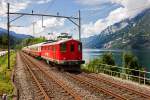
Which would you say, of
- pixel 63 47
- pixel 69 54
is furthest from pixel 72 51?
pixel 63 47

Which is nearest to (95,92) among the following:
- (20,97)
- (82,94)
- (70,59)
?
(82,94)

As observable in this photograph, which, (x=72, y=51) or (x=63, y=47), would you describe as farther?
(x=72, y=51)

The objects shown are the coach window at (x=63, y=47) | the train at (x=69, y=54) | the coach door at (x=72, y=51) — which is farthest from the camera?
the coach door at (x=72, y=51)

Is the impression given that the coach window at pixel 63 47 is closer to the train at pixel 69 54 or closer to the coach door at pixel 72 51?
the train at pixel 69 54

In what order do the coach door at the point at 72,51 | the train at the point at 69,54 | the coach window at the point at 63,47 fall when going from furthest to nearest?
the coach door at the point at 72,51 < the coach window at the point at 63,47 < the train at the point at 69,54

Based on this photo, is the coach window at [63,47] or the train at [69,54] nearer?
the train at [69,54]

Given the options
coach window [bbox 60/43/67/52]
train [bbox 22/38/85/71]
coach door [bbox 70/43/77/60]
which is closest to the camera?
train [bbox 22/38/85/71]

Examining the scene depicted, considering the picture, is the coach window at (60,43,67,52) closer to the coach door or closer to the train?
the train

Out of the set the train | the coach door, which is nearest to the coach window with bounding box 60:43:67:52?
the train

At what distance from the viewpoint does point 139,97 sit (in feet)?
54.6

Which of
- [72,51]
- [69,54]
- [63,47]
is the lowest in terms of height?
[69,54]

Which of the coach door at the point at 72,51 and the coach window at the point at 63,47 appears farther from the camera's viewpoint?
the coach door at the point at 72,51

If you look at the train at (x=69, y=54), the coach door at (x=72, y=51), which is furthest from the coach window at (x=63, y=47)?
the coach door at (x=72, y=51)

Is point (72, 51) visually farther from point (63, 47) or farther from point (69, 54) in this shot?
point (63, 47)
